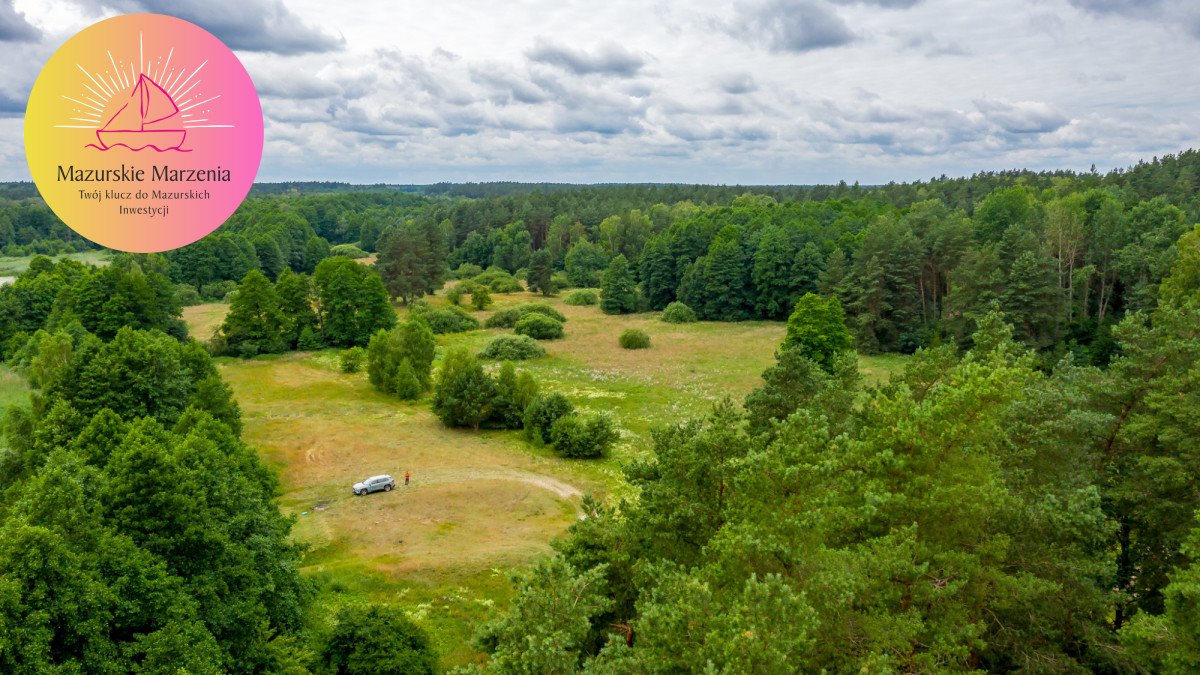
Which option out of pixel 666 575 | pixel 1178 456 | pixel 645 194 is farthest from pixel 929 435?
pixel 645 194

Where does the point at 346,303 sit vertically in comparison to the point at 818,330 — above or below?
below

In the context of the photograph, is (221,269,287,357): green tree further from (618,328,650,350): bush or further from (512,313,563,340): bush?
(618,328,650,350): bush

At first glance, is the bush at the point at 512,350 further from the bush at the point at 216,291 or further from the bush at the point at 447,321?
the bush at the point at 216,291

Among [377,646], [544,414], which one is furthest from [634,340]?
[377,646]

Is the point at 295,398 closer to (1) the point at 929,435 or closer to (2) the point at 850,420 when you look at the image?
(2) the point at 850,420

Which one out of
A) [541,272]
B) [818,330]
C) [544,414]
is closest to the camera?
[544,414]

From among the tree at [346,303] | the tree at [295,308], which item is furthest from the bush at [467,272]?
the tree at [295,308]

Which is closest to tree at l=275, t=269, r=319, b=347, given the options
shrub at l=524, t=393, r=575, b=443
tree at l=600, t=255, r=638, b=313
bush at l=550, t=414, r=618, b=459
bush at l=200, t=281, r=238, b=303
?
shrub at l=524, t=393, r=575, b=443

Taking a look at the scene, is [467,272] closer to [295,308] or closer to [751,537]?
[295,308]
